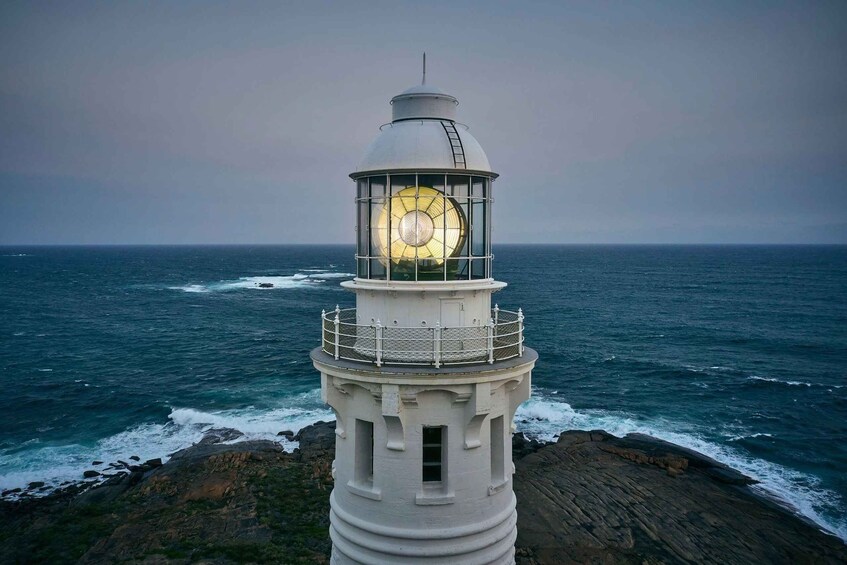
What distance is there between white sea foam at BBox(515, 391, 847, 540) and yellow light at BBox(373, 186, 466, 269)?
2445cm

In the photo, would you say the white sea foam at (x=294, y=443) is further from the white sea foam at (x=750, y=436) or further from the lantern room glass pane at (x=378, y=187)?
the lantern room glass pane at (x=378, y=187)

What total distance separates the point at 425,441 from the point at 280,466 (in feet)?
72.5

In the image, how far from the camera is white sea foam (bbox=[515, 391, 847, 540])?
27.5m

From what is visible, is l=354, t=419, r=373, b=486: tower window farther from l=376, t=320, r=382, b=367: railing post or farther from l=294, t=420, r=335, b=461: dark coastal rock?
l=294, t=420, r=335, b=461: dark coastal rock

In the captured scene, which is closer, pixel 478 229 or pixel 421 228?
pixel 421 228

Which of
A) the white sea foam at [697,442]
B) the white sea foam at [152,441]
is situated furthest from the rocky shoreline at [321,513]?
the white sea foam at [152,441]

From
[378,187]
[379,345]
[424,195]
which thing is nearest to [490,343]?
[379,345]

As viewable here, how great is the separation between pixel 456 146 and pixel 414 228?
1.39 m

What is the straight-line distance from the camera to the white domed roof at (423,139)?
941cm

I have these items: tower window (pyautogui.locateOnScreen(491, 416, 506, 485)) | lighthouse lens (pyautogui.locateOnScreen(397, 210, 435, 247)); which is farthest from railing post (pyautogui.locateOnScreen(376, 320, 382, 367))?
tower window (pyautogui.locateOnScreen(491, 416, 506, 485))

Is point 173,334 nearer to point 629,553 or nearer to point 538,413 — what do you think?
point 538,413

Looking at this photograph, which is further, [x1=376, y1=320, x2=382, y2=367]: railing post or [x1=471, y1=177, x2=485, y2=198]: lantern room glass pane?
[x1=471, y1=177, x2=485, y2=198]: lantern room glass pane

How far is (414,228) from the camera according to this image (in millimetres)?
9609

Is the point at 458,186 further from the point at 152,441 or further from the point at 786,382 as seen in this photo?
the point at 786,382
